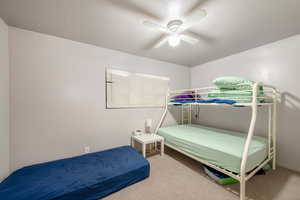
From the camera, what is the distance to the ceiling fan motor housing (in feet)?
4.67

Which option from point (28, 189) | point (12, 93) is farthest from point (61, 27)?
point (28, 189)

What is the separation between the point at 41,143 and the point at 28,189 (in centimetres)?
74

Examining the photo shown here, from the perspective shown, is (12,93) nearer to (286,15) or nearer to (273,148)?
(286,15)

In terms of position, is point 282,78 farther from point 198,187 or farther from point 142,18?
point 142,18

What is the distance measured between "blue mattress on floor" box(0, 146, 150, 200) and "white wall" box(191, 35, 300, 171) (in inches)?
95.0

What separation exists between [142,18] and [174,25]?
0.43 metres

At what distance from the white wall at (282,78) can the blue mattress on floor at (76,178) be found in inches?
95.0

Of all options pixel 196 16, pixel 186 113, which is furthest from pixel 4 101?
pixel 186 113

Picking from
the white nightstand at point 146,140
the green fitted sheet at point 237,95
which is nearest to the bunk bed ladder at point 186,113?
the white nightstand at point 146,140

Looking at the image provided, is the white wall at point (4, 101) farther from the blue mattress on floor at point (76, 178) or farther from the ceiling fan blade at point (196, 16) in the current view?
the ceiling fan blade at point (196, 16)

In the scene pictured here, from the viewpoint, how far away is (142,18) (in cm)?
149

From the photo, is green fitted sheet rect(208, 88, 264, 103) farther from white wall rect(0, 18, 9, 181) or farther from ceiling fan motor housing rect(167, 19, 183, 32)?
white wall rect(0, 18, 9, 181)

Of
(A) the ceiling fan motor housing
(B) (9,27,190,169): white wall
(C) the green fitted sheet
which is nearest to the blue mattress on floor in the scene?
(B) (9,27,190,169): white wall

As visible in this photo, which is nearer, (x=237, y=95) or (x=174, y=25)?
(x=174, y=25)
